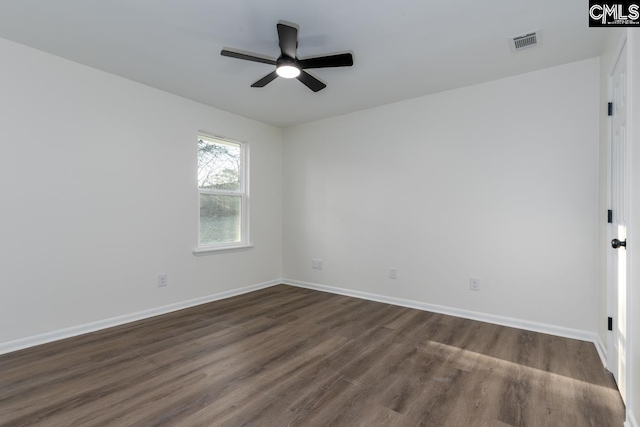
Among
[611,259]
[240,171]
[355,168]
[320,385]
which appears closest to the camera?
[320,385]

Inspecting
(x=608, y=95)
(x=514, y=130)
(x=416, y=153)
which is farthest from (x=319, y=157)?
(x=608, y=95)

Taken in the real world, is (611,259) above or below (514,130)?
below

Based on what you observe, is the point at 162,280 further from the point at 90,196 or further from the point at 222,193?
the point at 222,193

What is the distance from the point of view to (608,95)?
7.88 feet

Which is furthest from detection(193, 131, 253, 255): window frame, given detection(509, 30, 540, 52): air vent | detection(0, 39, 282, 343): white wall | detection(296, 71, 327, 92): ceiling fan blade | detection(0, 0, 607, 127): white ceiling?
detection(509, 30, 540, 52): air vent

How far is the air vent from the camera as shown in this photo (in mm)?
2420

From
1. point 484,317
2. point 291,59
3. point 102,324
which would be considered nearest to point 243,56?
point 291,59

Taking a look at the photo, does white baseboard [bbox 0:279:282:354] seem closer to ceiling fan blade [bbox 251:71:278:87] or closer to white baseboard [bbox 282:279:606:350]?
white baseboard [bbox 282:279:606:350]

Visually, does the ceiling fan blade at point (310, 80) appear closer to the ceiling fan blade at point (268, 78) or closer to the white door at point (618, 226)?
the ceiling fan blade at point (268, 78)

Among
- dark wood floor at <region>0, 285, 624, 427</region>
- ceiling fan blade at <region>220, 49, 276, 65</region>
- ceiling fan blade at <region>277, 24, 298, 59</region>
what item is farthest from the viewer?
ceiling fan blade at <region>220, 49, 276, 65</region>

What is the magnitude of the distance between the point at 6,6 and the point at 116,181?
4.92 feet

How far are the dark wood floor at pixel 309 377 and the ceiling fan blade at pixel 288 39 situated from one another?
2274 mm

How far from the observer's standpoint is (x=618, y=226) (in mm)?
2100

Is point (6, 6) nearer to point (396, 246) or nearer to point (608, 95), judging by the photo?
point (396, 246)
